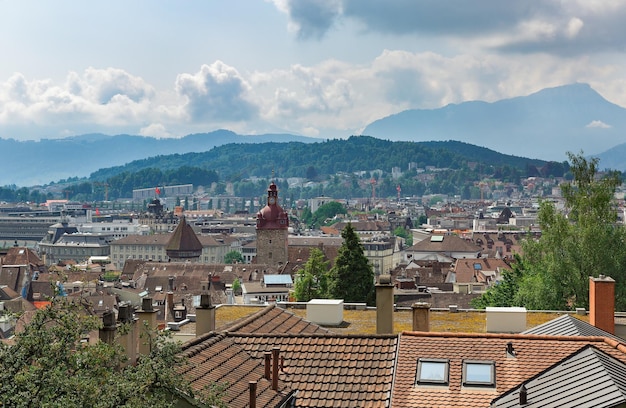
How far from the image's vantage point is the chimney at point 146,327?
1081 centimetres

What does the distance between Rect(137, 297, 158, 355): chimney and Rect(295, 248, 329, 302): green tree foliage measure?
29125 mm

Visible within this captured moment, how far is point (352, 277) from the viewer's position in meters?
43.1

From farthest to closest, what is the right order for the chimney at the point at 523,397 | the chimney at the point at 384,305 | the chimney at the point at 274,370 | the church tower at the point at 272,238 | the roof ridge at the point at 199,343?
the church tower at the point at 272,238 → the chimney at the point at 384,305 → the chimney at the point at 274,370 → the roof ridge at the point at 199,343 → the chimney at the point at 523,397

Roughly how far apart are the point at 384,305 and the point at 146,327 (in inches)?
306

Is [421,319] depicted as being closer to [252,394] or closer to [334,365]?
[334,365]

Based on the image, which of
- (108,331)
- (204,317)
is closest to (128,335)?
(108,331)

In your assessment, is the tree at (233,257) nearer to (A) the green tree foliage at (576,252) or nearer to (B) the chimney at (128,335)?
(A) the green tree foliage at (576,252)

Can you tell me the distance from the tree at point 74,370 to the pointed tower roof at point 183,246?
4894 inches

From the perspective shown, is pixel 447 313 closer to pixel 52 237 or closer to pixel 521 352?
pixel 521 352

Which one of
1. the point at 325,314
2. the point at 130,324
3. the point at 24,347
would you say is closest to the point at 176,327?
the point at 325,314

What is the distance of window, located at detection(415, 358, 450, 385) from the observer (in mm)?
13961

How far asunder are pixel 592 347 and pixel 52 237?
182m

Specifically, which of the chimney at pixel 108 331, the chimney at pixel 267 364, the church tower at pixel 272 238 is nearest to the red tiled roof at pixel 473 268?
the church tower at pixel 272 238

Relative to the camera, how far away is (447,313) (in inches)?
934
